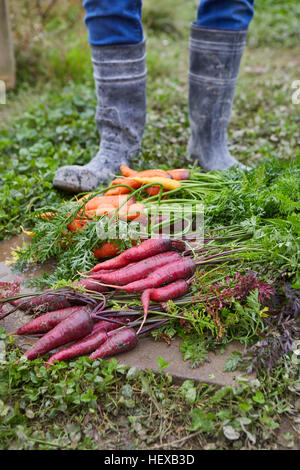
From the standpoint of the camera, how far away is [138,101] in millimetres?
2777

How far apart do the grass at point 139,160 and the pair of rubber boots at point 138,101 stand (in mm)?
181

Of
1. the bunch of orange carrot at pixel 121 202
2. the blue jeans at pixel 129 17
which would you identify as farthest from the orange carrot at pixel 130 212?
the blue jeans at pixel 129 17

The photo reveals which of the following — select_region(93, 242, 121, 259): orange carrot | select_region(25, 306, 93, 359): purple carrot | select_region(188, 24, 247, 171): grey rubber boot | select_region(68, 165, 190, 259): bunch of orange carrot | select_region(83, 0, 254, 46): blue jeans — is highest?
select_region(83, 0, 254, 46): blue jeans

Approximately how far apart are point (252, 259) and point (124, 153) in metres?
1.36

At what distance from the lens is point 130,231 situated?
6.59 feet

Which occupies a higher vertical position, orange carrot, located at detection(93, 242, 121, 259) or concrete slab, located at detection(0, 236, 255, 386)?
orange carrot, located at detection(93, 242, 121, 259)

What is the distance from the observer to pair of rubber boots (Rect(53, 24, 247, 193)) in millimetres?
2623

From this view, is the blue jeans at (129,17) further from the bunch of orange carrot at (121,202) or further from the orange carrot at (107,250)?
the orange carrot at (107,250)

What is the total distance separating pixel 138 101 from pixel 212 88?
0.52 metres

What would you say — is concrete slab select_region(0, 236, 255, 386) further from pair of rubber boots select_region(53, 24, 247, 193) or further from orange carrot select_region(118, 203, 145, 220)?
pair of rubber boots select_region(53, 24, 247, 193)

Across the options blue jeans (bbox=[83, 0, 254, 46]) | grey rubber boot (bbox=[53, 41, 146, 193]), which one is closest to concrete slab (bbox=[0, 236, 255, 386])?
grey rubber boot (bbox=[53, 41, 146, 193])

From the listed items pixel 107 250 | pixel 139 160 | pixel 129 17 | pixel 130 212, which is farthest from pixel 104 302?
pixel 129 17
